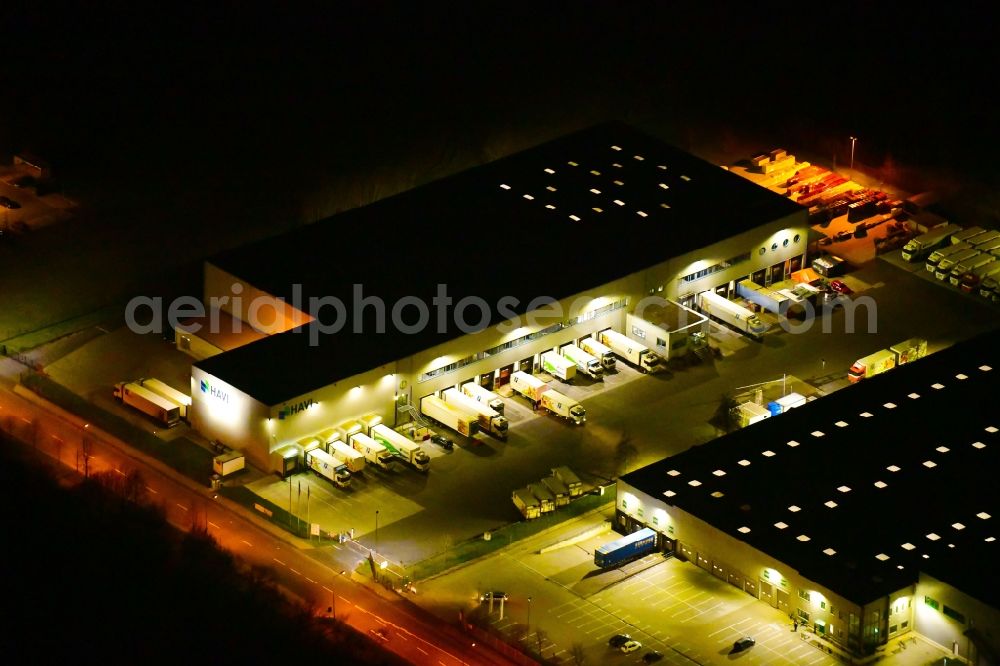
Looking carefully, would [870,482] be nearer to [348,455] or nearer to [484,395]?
[484,395]

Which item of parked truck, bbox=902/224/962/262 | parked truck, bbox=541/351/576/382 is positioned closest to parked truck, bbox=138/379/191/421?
parked truck, bbox=541/351/576/382

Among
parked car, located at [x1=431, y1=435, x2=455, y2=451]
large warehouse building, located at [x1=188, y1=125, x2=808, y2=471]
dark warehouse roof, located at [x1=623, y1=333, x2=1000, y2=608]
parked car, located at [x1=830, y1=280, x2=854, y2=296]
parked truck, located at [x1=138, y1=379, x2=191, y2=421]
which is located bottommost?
parked car, located at [x1=830, y1=280, x2=854, y2=296]

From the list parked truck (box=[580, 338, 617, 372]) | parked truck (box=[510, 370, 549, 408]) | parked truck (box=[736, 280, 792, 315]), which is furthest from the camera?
parked truck (box=[736, 280, 792, 315])

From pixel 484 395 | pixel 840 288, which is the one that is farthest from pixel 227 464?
pixel 840 288

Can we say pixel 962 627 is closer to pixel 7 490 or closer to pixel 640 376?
pixel 640 376

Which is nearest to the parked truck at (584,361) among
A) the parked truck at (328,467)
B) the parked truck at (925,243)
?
the parked truck at (328,467)

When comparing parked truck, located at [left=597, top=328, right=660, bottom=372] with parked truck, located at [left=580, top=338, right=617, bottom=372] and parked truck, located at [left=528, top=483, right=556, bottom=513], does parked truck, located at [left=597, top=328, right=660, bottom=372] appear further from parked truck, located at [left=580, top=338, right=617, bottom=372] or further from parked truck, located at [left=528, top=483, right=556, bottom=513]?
parked truck, located at [left=528, top=483, right=556, bottom=513]
